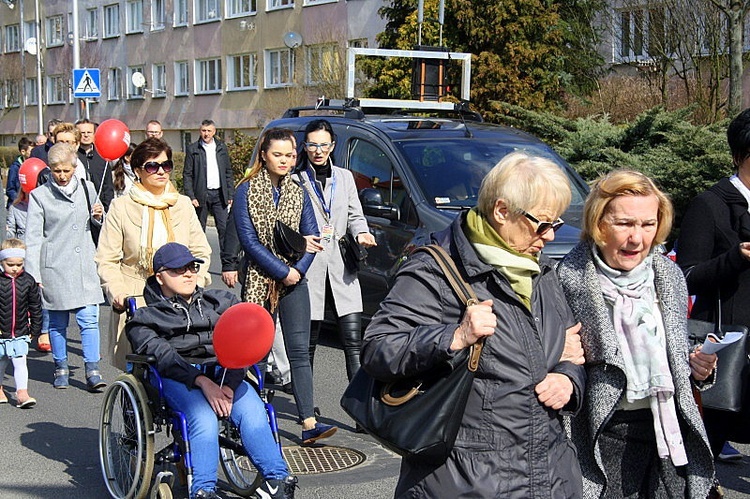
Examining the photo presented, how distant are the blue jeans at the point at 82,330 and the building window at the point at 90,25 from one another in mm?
52911

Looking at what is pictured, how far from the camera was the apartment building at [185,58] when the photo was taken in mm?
42312

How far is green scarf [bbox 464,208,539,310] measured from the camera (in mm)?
3375

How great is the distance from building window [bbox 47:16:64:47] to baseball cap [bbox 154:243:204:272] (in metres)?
Answer: 60.5

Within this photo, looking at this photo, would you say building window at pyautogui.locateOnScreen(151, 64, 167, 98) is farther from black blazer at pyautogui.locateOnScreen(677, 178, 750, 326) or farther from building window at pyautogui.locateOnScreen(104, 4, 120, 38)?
black blazer at pyautogui.locateOnScreen(677, 178, 750, 326)

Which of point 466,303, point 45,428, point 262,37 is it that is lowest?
point 45,428

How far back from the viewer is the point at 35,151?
1449 cm

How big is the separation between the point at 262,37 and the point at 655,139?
114ft

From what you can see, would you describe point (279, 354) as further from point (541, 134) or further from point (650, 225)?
point (541, 134)

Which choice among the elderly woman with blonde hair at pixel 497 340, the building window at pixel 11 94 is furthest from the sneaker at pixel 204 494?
the building window at pixel 11 94

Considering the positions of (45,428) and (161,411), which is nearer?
(161,411)

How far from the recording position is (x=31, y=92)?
66.0m

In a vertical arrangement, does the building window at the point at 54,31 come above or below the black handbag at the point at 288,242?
above

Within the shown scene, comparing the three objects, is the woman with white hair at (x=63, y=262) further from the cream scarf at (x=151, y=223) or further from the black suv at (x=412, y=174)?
the black suv at (x=412, y=174)

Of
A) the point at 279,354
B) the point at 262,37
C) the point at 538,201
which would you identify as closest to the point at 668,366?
the point at 538,201
